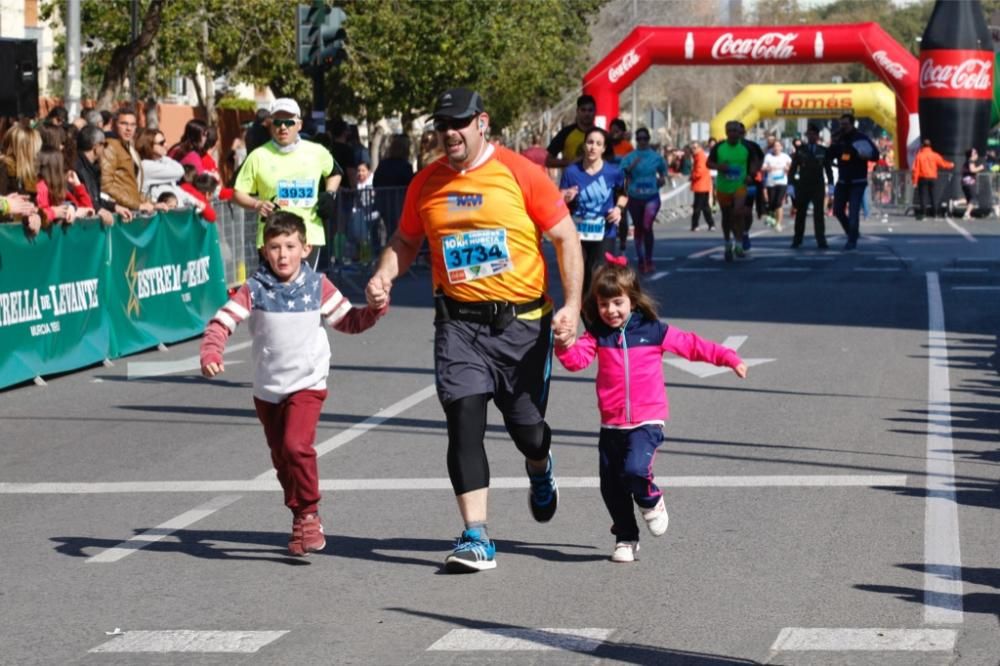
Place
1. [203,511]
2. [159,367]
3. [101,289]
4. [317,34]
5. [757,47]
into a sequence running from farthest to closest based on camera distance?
[757,47]
[317,34]
[101,289]
[159,367]
[203,511]

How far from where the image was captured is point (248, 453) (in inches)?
425

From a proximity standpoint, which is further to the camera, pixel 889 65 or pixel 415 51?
pixel 889 65

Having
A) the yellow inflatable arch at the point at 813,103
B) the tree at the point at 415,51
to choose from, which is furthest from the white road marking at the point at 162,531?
the yellow inflatable arch at the point at 813,103

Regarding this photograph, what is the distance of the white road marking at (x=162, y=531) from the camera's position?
26.5ft

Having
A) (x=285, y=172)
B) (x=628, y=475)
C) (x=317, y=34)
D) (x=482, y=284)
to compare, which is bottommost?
Answer: (x=628, y=475)

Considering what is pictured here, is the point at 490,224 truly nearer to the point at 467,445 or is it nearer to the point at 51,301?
the point at 467,445

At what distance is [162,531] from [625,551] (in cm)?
214

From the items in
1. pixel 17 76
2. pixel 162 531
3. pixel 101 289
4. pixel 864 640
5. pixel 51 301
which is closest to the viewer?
pixel 864 640

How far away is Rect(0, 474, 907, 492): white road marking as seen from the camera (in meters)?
9.49

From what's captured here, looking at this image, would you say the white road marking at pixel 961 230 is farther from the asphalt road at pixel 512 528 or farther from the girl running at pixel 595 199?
the asphalt road at pixel 512 528

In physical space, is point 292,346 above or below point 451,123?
below

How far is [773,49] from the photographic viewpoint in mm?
43094

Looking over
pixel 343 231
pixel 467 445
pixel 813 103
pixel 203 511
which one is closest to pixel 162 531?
pixel 203 511

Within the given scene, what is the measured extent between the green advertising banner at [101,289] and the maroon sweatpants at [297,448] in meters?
6.20
